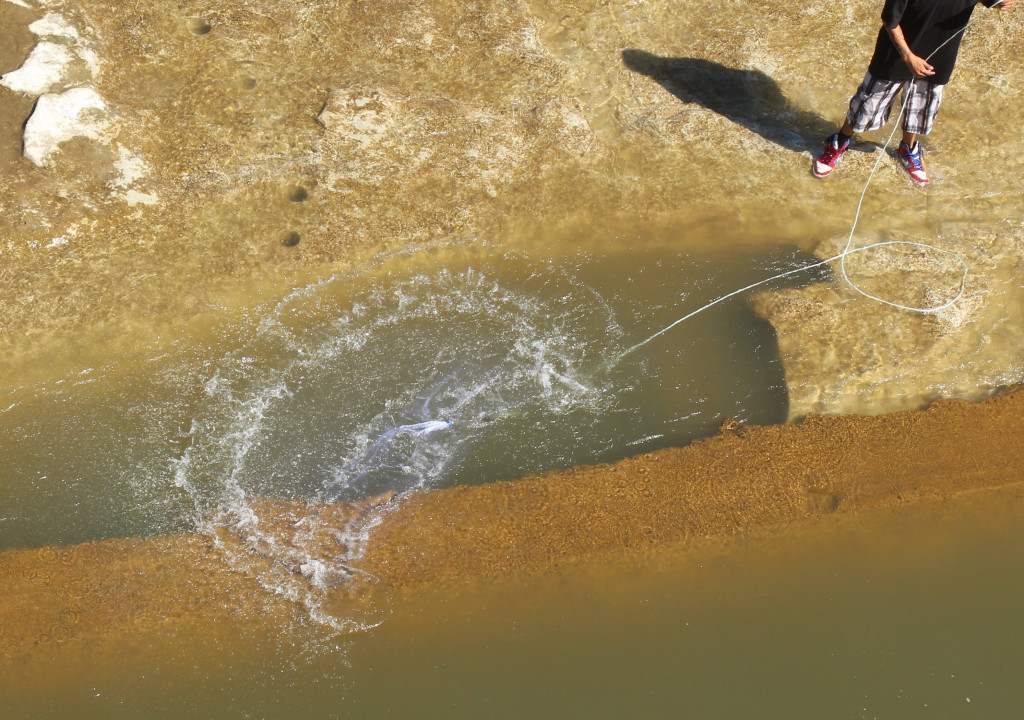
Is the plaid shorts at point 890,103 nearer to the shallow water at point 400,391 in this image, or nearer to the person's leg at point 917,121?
the person's leg at point 917,121

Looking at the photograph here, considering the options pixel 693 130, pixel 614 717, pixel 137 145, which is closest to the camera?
pixel 614 717

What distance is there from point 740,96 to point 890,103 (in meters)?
1.23

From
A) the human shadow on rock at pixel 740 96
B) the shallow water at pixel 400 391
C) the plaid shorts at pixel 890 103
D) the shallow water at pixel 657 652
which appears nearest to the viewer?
the shallow water at pixel 657 652

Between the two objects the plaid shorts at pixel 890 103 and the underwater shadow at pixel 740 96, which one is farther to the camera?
the underwater shadow at pixel 740 96

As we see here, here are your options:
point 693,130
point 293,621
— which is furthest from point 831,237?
point 293,621

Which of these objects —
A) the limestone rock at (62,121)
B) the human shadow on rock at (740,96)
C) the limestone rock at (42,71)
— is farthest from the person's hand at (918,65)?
the limestone rock at (42,71)

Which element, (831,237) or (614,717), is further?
(831,237)

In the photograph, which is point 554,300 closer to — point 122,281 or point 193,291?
point 193,291

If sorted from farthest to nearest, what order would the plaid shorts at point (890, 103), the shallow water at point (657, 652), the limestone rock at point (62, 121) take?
the limestone rock at point (62, 121) → the plaid shorts at point (890, 103) → the shallow water at point (657, 652)

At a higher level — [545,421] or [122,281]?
[122,281]

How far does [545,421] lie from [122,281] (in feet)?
9.84

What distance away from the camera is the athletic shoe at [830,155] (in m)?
5.43

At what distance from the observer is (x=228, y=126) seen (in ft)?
18.5

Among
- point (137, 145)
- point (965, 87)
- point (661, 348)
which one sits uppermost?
point (965, 87)
